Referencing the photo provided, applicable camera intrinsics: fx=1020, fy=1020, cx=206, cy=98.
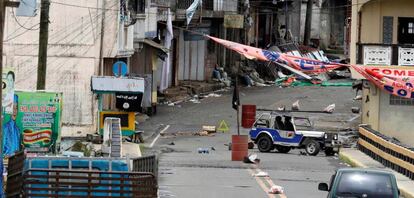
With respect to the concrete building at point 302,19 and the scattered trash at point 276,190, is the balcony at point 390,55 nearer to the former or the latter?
the scattered trash at point 276,190

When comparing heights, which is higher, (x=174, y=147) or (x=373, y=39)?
(x=373, y=39)

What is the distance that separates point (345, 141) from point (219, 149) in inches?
227

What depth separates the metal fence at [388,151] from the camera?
29.5 metres

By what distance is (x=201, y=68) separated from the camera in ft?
227

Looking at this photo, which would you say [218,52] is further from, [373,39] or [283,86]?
[373,39]

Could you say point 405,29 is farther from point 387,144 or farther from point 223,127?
point 387,144

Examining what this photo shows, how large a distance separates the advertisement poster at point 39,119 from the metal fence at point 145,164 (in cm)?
1064

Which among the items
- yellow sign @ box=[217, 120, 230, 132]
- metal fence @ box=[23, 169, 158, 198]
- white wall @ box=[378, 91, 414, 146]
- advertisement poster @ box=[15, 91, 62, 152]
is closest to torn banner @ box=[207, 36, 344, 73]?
white wall @ box=[378, 91, 414, 146]

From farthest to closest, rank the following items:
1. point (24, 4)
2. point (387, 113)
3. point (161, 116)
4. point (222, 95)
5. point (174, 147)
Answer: point (222, 95), point (161, 116), point (387, 113), point (174, 147), point (24, 4)

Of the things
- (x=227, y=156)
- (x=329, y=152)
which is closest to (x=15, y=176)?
(x=227, y=156)

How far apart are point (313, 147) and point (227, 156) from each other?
11.7 ft

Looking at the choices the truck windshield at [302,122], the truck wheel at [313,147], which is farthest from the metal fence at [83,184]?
the truck windshield at [302,122]

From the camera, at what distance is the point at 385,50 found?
146 feet

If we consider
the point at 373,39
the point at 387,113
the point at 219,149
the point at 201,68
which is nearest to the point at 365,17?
the point at 373,39
